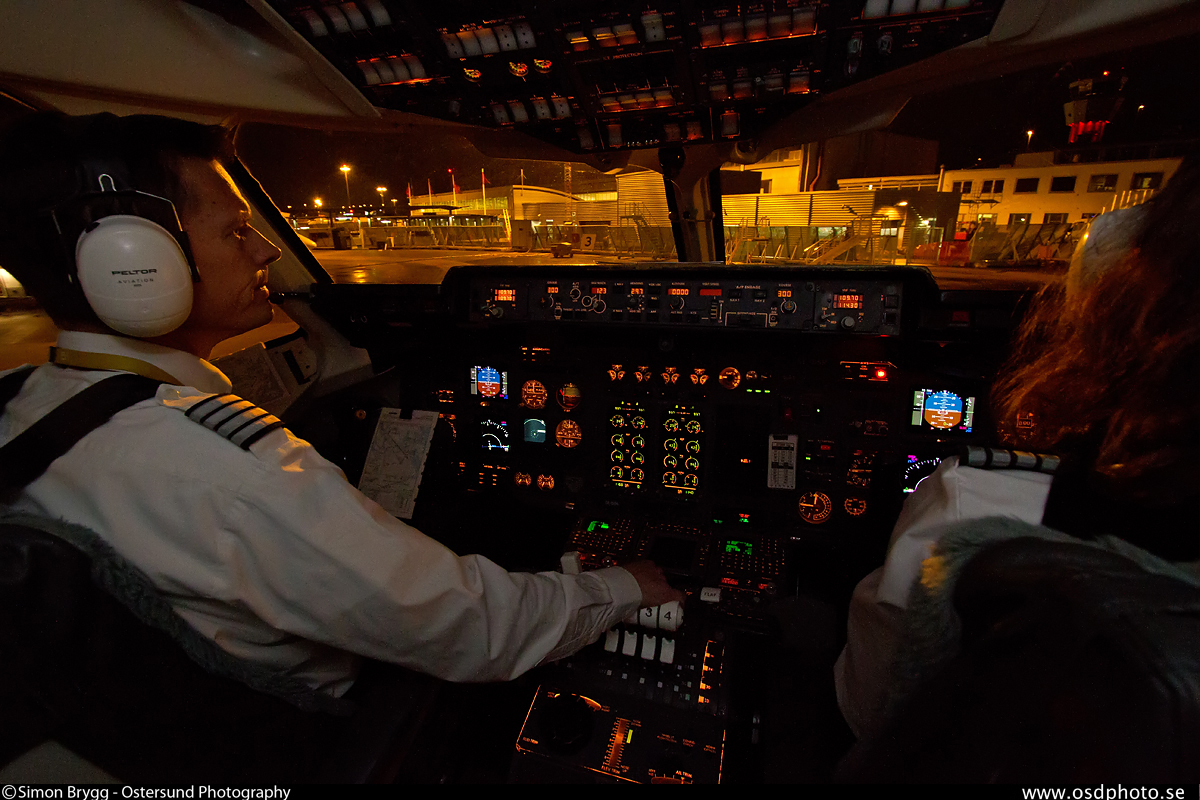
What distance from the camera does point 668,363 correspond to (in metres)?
1.80

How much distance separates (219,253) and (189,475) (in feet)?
1.56

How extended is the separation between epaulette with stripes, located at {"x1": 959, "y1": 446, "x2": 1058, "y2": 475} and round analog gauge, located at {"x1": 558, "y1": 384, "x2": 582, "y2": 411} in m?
1.31

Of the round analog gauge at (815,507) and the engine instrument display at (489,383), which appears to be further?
the engine instrument display at (489,383)

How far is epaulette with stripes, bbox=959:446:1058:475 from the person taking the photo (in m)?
0.69

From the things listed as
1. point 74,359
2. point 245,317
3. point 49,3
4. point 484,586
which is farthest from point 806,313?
point 49,3

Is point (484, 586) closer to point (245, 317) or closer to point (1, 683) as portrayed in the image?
point (1, 683)

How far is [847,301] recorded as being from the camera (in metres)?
1.46

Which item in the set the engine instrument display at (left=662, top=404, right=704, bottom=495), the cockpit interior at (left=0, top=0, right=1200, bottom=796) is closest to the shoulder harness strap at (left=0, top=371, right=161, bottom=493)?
the cockpit interior at (left=0, top=0, right=1200, bottom=796)

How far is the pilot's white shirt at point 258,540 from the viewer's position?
701 mm

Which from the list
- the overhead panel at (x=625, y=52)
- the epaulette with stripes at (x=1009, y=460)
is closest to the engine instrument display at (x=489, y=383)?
the overhead panel at (x=625, y=52)

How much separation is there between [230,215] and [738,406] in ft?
4.72

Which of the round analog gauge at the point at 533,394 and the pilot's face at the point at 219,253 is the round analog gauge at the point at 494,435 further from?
the pilot's face at the point at 219,253

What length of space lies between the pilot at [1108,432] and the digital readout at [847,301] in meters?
0.63

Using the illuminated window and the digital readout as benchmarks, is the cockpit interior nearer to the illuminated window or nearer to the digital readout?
the digital readout
